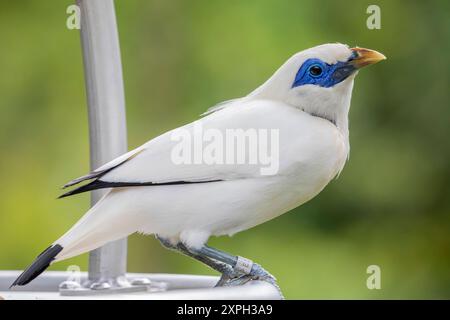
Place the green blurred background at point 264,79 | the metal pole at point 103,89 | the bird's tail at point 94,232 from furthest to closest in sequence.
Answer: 1. the green blurred background at point 264,79
2. the bird's tail at point 94,232
3. the metal pole at point 103,89

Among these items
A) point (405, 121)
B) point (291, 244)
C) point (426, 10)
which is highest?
point (426, 10)

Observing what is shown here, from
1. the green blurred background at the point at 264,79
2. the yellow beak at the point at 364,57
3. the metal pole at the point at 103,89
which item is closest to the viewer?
the metal pole at the point at 103,89

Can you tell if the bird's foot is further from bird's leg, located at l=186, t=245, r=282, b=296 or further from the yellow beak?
the yellow beak

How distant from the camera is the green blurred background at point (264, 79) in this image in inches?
136

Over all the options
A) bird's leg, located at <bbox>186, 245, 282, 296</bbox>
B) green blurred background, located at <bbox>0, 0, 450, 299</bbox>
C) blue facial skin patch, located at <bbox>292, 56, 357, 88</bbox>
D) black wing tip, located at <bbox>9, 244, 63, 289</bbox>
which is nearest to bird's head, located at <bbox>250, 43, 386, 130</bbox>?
blue facial skin patch, located at <bbox>292, 56, 357, 88</bbox>

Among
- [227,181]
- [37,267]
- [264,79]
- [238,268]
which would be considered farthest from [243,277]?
[264,79]

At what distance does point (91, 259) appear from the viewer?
1023mm

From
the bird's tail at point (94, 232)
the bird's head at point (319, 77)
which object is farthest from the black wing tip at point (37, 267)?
the bird's head at point (319, 77)

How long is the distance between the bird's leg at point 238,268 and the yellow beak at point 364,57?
35cm

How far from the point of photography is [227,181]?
1188mm

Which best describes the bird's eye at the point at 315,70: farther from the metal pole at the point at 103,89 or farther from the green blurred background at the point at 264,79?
the green blurred background at the point at 264,79

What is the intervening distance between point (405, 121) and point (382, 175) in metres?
0.25
